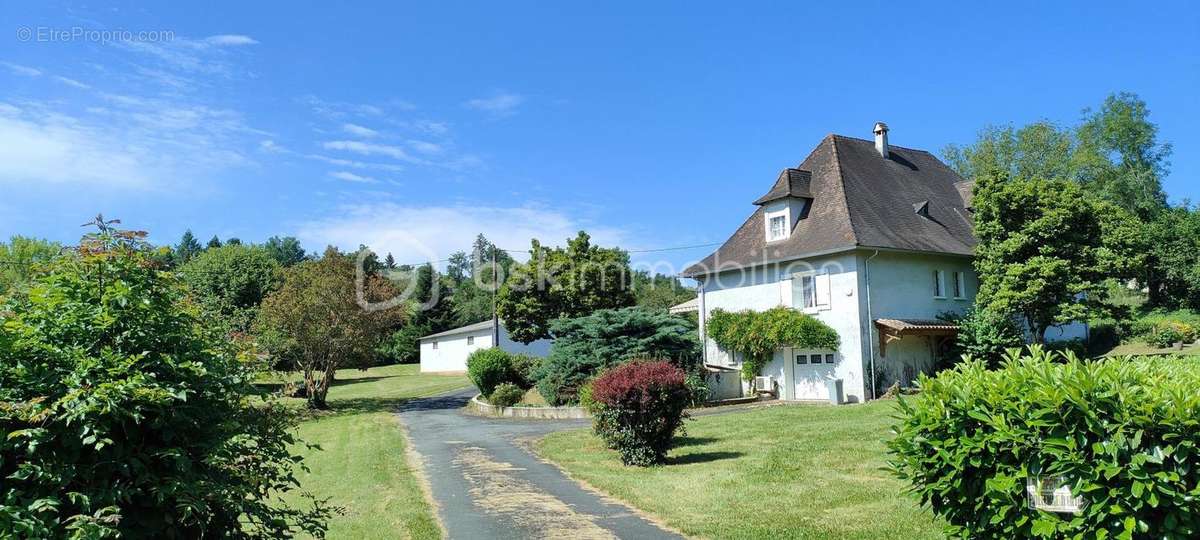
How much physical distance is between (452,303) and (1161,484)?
65.9 meters

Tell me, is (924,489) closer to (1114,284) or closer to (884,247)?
(884,247)

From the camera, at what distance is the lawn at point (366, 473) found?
9.58m

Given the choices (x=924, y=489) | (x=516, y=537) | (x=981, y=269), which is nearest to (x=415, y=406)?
(x=981, y=269)

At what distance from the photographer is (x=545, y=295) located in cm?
3966

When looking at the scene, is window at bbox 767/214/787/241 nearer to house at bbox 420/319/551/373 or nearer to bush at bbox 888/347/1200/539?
house at bbox 420/319/551/373

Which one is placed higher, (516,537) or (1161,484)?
(1161,484)

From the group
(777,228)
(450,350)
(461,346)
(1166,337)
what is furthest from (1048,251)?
(450,350)

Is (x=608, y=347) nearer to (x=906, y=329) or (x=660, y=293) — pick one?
(x=906, y=329)

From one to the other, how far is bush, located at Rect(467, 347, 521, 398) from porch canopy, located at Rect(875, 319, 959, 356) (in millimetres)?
14208

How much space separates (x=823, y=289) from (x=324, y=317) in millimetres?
19340

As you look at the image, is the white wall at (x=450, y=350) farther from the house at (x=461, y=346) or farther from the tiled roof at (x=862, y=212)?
the tiled roof at (x=862, y=212)

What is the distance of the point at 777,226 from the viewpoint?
29.8m

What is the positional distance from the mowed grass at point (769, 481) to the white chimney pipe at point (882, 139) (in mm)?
16724

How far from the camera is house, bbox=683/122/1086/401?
85.2 feet
